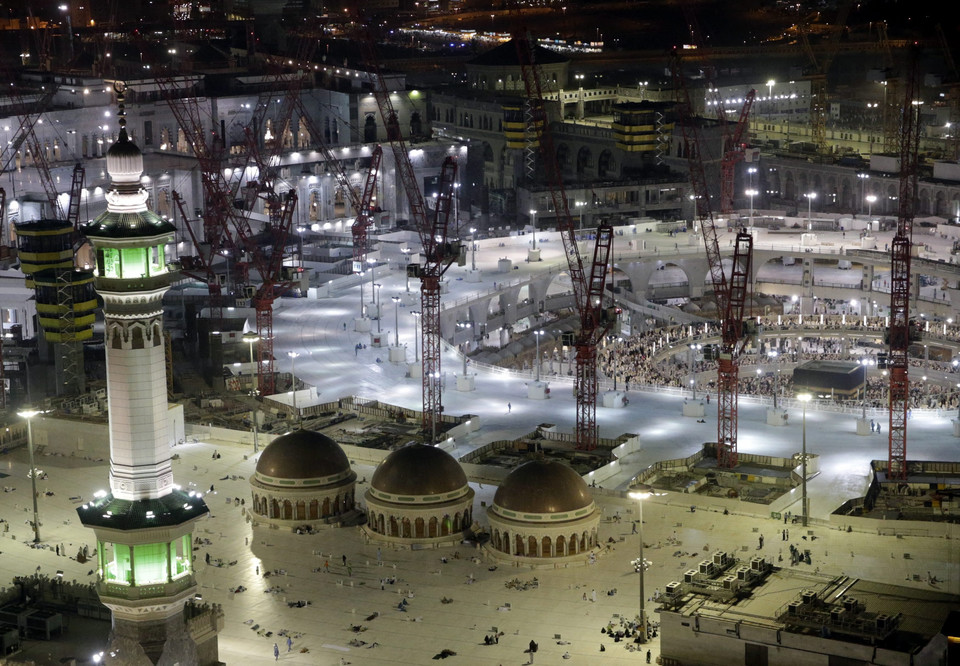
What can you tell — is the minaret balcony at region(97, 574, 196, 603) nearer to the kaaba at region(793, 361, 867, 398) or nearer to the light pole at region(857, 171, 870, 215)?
the kaaba at region(793, 361, 867, 398)

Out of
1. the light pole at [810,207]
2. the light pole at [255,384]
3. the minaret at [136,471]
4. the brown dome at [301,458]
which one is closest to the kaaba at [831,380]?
the light pole at [810,207]

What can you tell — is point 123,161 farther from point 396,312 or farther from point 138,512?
point 396,312

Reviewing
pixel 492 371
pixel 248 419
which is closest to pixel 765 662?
pixel 248 419

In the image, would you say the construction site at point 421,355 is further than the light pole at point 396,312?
No

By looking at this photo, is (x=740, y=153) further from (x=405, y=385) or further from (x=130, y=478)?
(x=130, y=478)

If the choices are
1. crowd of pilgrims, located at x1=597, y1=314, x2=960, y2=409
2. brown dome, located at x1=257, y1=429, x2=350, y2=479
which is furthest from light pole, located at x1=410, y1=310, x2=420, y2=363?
brown dome, located at x1=257, y1=429, x2=350, y2=479

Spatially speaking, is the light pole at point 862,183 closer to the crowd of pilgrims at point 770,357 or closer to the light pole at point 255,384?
the crowd of pilgrims at point 770,357

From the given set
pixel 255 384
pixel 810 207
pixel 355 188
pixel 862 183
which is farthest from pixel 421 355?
pixel 862 183
